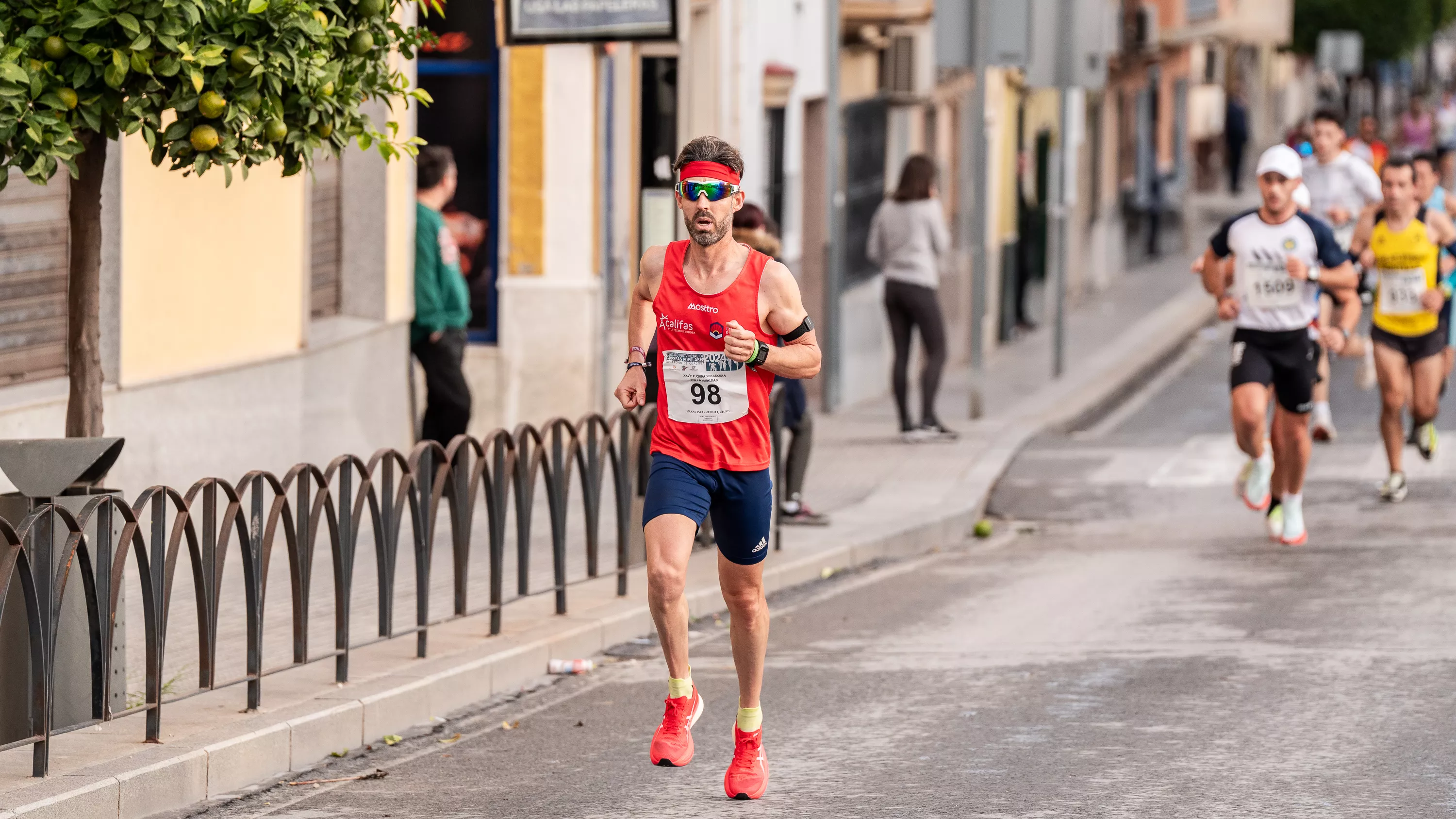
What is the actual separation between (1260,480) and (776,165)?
7.66 meters

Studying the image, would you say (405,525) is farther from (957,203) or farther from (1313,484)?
(957,203)

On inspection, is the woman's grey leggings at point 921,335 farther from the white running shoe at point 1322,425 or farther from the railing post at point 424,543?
the railing post at point 424,543

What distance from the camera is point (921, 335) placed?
16812mm

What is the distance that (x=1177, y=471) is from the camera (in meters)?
15.7

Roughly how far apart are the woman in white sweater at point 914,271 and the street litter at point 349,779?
9648mm

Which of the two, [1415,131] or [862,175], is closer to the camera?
[862,175]

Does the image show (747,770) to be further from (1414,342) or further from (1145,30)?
(1145,30)

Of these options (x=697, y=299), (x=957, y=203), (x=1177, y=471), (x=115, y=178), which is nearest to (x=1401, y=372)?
(x=1177, y=471)

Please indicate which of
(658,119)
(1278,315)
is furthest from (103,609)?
(658,119)

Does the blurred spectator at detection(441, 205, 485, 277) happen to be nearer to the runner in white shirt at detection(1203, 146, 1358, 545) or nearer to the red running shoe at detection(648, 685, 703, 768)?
the runner in white shirt at detection(1203, 146, 1358, 545)

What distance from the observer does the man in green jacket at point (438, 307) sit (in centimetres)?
1310

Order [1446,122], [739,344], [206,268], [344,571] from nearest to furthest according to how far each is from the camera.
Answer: [739,344] → [344,571] → [206,268] → [1446,122]

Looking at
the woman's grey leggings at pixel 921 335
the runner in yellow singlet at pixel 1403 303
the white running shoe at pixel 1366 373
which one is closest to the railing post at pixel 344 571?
the runner in yellow singlet at pixel 1403 303

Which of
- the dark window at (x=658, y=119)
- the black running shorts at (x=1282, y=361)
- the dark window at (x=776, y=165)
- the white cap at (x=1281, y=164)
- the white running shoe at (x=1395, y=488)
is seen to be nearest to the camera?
the white cap at (x=1281, y=164)
